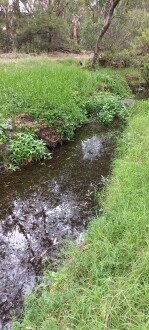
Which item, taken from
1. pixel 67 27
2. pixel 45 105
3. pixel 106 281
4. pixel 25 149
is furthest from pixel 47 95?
pixel 67 27

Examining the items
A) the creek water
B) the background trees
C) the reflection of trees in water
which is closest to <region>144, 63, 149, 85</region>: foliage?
the background trees

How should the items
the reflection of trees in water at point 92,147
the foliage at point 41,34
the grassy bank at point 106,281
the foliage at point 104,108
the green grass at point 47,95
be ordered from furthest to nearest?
1. the foliage at point 41,34
2. the foliage at point 104,108
3. the green grass at point 47,95
4. the reflection of trees in water at point 92,147
5. the grassy bank at point 106,281

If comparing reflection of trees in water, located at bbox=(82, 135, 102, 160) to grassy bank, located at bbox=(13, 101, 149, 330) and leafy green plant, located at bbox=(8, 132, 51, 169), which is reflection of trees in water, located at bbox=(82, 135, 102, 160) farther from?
grassy bank, located at bbox=(13, 101, 149, 330)

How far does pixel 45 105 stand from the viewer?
6.88 meters

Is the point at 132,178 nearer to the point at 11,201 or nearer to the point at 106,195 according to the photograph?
the point at 106,195

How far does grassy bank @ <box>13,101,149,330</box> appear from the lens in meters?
2.12

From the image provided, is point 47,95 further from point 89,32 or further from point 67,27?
point 67,27

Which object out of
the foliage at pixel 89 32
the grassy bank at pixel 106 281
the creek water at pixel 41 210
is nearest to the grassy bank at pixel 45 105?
the creek water at pixel 41 210

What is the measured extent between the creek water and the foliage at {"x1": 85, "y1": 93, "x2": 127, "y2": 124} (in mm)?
1781

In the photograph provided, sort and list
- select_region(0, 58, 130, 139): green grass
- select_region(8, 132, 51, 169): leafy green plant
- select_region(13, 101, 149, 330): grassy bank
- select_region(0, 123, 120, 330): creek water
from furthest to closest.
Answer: select_region(0, 58, 130, 139): green grass < select_region(8, 132, 51, 169): leafy green plant < select_region(0, 123, 120, 330): creek water < select_region(13, 101, 149, 330): grassy bank

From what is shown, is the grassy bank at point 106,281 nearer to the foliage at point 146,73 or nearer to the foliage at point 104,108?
the foliage at point 104,108

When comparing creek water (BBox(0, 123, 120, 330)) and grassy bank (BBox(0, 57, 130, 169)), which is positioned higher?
grassy bank (BBox(0, 57, 130, 169))

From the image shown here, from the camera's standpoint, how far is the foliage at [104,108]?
332 inches

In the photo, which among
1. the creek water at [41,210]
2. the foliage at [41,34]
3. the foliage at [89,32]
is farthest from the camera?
the foliage at [41,34]
